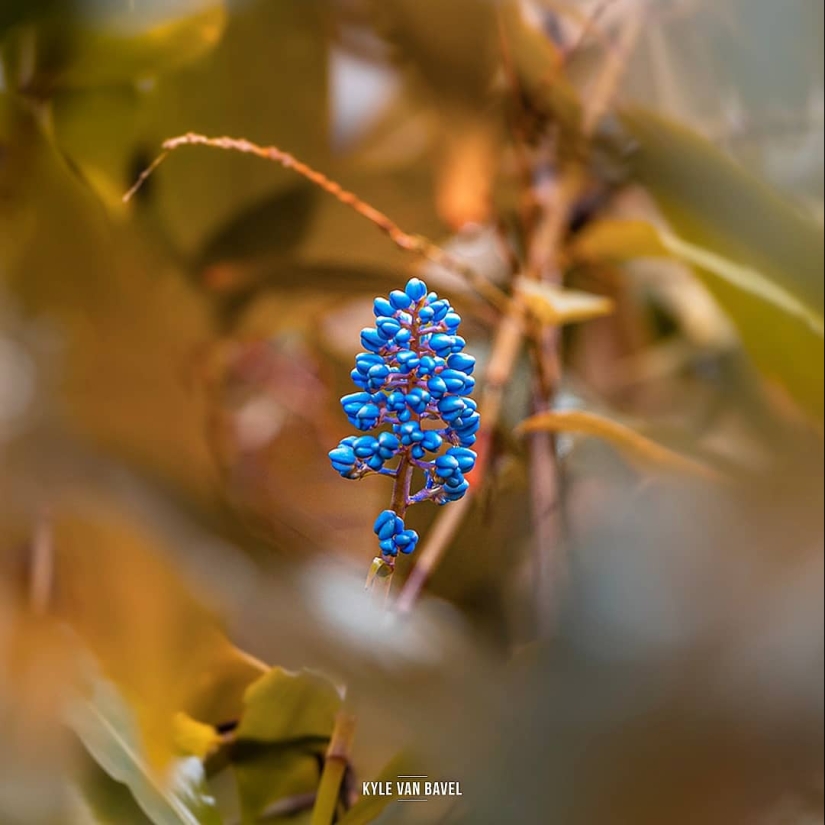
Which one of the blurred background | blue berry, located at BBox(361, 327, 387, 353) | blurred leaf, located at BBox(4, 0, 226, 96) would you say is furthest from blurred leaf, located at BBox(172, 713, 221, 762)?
blurred leaf, located at BBox(4, 0, 226, 96)

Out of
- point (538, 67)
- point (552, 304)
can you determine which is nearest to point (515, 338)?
point (552, 304)

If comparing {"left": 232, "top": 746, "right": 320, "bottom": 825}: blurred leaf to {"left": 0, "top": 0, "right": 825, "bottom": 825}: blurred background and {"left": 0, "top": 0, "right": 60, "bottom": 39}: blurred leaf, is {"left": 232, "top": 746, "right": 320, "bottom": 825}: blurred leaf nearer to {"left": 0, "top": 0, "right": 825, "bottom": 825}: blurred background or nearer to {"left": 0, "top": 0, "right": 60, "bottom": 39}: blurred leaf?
{"left": 0, "top": 0, "right": 825, "bottom": 825}: blurred background

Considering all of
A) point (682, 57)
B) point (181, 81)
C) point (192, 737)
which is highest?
point (682, 57)

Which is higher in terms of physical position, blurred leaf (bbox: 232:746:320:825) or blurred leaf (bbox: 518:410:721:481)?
blurred leaf (bbox: 518:410:721:481)

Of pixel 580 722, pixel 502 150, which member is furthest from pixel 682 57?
pixel 580 722

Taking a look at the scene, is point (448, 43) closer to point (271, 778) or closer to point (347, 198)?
point (347, 198)

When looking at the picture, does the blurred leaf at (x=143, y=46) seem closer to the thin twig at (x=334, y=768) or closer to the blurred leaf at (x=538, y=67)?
the blurred leaf at (x=538, y=67)

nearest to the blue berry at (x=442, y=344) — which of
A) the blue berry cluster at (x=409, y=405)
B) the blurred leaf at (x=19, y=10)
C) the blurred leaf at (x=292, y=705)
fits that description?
the blue berry cluster at (x=409, y=405)

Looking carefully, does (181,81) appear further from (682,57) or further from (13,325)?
(682,57)
